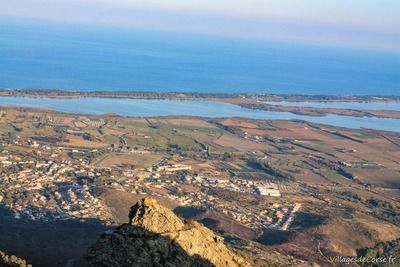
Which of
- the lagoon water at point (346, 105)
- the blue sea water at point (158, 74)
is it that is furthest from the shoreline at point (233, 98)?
the blue sea water at point (158, 74)

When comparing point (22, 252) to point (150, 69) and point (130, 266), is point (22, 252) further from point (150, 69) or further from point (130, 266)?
point (150, 69)

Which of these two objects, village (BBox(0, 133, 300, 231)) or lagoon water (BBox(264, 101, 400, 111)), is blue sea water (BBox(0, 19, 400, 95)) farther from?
village (BBox(0, 133, 300, 231))

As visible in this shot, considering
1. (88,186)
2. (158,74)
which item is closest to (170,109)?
(88,186)

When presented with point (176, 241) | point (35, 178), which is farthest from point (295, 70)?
point (176, 241)

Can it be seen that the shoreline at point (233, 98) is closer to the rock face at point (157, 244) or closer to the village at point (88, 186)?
the village at point (88, 186)

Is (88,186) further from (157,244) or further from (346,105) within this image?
(346,105)

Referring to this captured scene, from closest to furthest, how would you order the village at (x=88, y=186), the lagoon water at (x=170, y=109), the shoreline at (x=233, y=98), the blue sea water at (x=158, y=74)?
the village at (x=88, y=186) → the lagoon water at (x=170, y=109) → the shoreline at (x=233, y=98) → the blue sea water at (x=158, y=74)
